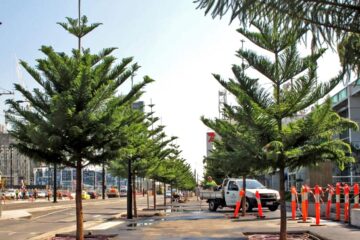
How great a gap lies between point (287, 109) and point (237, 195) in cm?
1965

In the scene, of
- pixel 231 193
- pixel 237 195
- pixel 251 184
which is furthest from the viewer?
pixel 231 193

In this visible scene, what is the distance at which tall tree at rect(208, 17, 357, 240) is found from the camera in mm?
11859

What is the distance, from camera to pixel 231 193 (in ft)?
104

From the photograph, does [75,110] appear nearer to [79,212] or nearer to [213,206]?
[79,212]

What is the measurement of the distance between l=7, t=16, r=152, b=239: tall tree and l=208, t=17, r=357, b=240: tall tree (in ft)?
9.16

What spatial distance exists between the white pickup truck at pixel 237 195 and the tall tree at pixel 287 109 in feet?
55.2

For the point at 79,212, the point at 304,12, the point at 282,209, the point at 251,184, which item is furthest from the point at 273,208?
the point at 304,12

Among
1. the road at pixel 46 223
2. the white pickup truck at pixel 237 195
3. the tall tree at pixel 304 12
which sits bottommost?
the road at pixel 46 223

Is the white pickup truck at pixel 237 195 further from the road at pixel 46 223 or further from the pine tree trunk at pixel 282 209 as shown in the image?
the pine tree trunk at pixel 282 209

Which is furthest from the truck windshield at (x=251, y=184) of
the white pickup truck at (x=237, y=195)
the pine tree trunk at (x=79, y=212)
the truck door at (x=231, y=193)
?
the pine tree trunk at (x=79, y=212)

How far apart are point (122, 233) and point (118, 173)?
36.3 ft

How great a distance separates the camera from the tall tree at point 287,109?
1186 cm

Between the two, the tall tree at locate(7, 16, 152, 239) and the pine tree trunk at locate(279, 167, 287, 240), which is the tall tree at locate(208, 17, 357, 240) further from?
the tall tree at locate(7, 16, 152, 239)

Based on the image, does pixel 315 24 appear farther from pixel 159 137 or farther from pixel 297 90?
pixel 159 137
